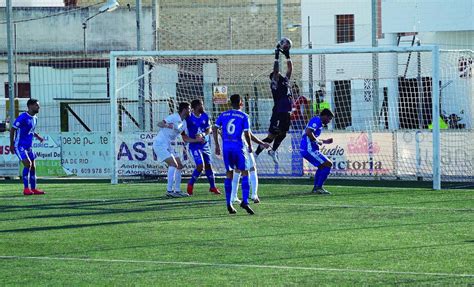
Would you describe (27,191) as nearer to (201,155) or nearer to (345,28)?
(201,155)

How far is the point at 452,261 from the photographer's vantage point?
12.5 meters

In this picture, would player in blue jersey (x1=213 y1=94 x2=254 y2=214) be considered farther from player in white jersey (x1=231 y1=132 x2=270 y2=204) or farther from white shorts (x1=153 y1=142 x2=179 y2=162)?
white shorts (x1=153 y1=142 x2=179 y2=162)

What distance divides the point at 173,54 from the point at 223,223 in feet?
32.3

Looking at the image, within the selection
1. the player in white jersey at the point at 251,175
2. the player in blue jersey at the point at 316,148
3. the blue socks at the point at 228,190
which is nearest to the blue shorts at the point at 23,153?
the player in white jersey at the point at 251,175

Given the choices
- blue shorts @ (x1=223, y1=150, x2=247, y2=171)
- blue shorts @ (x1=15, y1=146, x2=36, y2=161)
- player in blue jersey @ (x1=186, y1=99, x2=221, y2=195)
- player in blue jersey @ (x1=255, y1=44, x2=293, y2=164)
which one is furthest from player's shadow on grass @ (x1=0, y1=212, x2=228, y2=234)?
blue shorts @ (x1=15, y1=146, x2=36, y2=161)

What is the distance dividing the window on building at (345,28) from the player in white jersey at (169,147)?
27893 mm

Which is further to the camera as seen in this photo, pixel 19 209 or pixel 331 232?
pixel 19 209

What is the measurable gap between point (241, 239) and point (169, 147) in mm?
7909

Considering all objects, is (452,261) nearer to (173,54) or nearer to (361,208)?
(361,208)

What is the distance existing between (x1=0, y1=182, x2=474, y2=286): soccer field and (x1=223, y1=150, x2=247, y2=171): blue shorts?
86cm

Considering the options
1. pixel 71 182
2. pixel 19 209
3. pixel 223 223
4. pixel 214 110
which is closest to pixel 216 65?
pixel 214 110

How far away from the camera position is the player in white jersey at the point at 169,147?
22234 millimetres

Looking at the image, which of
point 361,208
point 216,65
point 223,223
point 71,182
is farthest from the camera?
point 216,65

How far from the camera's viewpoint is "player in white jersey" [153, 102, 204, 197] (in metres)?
22.2
